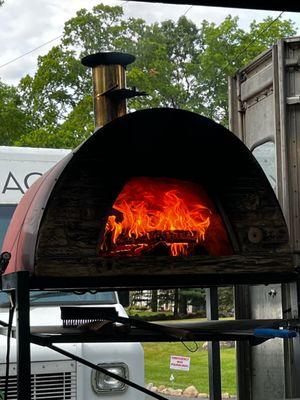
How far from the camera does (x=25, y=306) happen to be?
3.46m

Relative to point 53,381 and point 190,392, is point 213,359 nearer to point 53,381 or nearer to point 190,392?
point 53,381

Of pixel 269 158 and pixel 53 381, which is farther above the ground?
pixel 269 158

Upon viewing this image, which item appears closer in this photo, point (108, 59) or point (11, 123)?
point (108, 59)

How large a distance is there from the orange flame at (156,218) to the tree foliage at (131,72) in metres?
14.9

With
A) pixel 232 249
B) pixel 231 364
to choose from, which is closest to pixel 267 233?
pixel 232 249

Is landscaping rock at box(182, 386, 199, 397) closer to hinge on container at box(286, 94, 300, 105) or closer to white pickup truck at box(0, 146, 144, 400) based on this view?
white pickup truck at box(0, 146, 144, 400)

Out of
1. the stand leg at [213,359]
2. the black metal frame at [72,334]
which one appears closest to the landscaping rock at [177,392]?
the stand leg at [213,359]

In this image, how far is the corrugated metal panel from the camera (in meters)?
5.43

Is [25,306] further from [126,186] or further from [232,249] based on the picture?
[232,249]

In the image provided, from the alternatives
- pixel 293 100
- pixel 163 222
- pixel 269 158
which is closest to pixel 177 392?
pixel 269 158

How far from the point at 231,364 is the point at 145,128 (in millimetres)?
12601

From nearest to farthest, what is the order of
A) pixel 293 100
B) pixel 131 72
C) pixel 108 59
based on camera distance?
1. pixel 108 59
2. pixel 293 100
3. pixel 131 72

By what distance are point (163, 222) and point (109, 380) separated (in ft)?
5.88

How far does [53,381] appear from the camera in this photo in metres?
5.50
